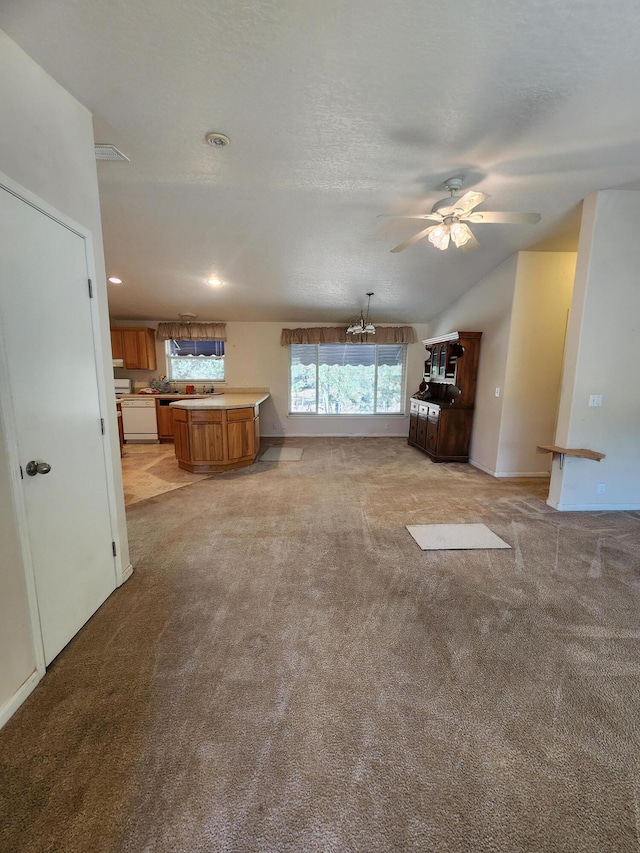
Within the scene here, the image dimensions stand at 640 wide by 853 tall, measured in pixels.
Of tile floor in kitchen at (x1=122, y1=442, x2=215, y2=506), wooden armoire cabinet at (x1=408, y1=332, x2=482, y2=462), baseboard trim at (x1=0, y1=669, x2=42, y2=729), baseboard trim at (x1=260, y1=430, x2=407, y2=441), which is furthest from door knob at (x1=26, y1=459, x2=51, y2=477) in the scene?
baseboard trim at (x1=260, y1=430, x2=407, y2=441)

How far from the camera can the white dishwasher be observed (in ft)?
20.2

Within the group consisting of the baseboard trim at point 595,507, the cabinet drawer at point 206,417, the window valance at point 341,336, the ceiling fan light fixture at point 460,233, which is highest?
the ceiling fan light fixture at point 460,233

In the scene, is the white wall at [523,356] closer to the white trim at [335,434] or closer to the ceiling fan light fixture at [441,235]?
the ceiling fan light fixture at [441,235]

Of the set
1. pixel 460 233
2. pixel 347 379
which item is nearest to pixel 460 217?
pixel 460 233

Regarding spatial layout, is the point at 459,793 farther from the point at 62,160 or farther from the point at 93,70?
the point at 93,70

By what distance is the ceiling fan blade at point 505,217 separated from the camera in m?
2.29

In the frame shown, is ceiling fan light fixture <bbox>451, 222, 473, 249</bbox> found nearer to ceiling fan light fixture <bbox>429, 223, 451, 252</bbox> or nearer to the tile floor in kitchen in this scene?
ceiling fan light fixture <bbox>429, 223, 451, 252</bbox>

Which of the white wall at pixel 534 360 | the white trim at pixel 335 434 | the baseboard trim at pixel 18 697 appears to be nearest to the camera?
the baseboard trim at pixel 18 697

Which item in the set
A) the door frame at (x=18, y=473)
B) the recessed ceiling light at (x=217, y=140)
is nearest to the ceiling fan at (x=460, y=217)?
the recessed ceiling light at (x=217, y=140)

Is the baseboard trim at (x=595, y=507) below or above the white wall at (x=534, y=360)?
below

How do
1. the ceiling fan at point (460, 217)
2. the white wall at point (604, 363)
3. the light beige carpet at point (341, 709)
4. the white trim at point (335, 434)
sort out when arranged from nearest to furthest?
the light beige carpet at point (341, 709) → the ceiling fan at point (460, 217) → the white wall at point (604, 363) → the white trim at point (335, 434)

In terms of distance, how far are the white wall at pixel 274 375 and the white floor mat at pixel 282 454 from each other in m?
1.10

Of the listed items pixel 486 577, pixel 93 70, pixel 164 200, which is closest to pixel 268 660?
pixel 486 577

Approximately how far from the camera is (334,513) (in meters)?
3.32
